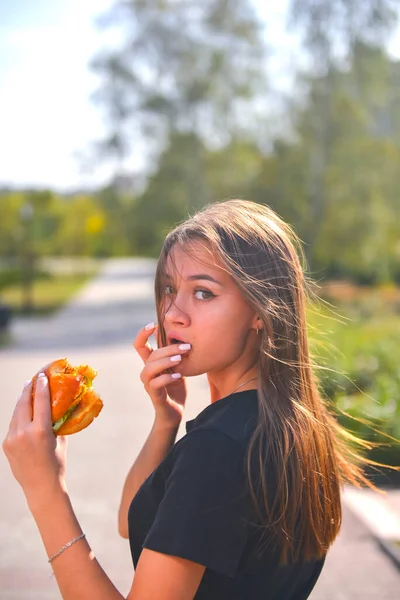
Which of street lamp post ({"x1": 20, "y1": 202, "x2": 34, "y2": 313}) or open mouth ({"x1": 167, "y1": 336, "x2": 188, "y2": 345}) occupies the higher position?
open mouth ({"x1": 167, "y1": 336, "x2": 188, "y2": 345})

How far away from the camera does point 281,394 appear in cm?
164

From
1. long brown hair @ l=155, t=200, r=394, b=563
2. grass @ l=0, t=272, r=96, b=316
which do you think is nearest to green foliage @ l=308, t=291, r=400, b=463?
long brown hair @ l=155, t=200, r=394, b=563

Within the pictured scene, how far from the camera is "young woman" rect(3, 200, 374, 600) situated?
4.65 ft

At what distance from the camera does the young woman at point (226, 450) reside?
1.42 m

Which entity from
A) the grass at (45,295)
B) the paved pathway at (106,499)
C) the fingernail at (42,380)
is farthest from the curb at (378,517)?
the grass at (45,295)

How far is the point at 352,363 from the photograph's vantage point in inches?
380

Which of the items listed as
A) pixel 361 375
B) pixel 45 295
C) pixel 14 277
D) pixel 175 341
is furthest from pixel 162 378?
pixel 14 277

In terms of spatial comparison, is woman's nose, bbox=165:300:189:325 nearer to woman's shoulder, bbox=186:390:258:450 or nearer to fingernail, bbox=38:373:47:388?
woman's shoulder, bbox=186:390:258:450

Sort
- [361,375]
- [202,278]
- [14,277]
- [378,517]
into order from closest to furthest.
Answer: [202,278] → [378,517] → [361,375] → [14,277]

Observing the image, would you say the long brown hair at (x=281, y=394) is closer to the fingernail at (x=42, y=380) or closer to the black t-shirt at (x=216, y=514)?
the black t-shirt at (x=216, y=514)

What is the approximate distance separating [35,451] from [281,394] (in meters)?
0.54

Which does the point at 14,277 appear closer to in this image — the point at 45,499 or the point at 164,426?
the point at 164,426

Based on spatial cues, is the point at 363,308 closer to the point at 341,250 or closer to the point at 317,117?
the point at 341,250

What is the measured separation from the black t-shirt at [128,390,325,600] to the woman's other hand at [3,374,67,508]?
0.78 feet
